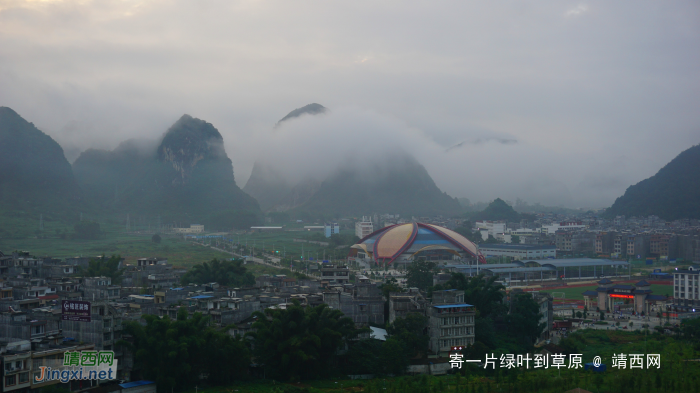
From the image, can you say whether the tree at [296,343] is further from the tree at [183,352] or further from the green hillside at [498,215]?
the green hillside at [498,215]

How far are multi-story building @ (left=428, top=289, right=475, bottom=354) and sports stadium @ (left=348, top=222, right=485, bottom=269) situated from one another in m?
30.8

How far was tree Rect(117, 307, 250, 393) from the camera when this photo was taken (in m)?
18.8

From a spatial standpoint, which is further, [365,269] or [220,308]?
[365,269]

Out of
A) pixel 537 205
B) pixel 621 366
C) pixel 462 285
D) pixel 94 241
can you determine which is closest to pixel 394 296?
pixel 462 285

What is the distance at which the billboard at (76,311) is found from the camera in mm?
19094

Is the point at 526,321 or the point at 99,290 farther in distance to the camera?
the point at 99,290

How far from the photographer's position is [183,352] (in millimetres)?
18812

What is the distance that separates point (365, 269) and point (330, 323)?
103ft

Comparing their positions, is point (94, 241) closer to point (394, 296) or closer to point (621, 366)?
point (394, 296)

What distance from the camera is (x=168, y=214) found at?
9538 centimetres

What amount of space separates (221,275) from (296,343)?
53.1 ft

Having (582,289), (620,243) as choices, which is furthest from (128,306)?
(620,243)

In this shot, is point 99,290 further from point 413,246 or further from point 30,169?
point 30,169

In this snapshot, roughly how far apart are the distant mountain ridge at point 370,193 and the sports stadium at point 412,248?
63138 millimetres
